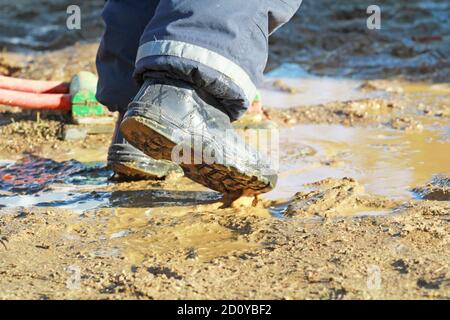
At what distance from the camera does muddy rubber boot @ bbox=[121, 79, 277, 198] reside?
1882mm

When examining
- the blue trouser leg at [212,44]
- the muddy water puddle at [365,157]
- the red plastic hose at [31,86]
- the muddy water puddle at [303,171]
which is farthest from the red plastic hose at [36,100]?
the blue trouser leg at [212,44]

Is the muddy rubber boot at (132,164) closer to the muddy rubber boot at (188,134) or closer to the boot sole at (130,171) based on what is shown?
the boot sole at (130,171)

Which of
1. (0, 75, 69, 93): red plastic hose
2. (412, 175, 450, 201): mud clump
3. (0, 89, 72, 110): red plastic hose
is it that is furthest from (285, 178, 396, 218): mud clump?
(0, 75, 69, 93): red plastic hose

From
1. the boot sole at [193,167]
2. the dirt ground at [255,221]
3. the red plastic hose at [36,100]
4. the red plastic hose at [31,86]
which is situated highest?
the red plastic hose at [31,86]

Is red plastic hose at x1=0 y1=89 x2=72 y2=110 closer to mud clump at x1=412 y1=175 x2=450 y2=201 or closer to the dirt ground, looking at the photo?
the dirt ground

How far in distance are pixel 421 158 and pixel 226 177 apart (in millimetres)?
832

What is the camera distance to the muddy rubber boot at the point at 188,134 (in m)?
1.88

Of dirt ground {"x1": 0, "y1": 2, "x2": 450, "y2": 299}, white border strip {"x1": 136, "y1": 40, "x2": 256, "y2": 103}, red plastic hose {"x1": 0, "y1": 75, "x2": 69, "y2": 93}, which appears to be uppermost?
white border strip {"x1": 136, "y1": 40, "x2": 256, "y2": 103}

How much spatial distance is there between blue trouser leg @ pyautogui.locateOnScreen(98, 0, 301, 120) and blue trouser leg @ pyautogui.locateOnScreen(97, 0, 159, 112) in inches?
15.1

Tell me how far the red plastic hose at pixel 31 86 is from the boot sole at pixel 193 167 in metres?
1.30

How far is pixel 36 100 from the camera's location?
305cm

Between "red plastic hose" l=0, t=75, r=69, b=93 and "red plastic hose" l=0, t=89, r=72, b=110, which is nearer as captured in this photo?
"red plastic hose" l=0, t=89, r=72, b=110

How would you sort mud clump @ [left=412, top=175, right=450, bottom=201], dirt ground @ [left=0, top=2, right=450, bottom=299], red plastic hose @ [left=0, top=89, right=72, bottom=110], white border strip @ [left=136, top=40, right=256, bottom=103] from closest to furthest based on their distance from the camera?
dirt ground @ [left=0, top=2, right=450, bottom=299]
white border strip @ [left=136, top=40, right=256, bottom=103]
mud clump @ [left=412, top=175, right=450, bottom=201]
red plastic hose @ [left=0, top=89, right=72, bottom=110]

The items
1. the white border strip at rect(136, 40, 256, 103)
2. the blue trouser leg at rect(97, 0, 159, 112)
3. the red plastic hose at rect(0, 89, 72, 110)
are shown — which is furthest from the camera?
the red plastic hose at rect(0, 89, 72, 110)
